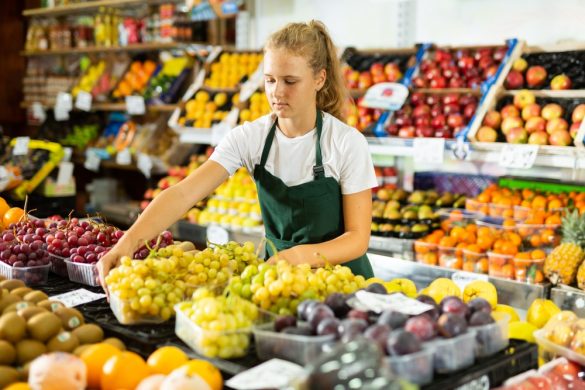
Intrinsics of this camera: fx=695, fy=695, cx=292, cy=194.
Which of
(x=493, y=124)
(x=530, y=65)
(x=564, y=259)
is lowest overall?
(x=564, y=259)

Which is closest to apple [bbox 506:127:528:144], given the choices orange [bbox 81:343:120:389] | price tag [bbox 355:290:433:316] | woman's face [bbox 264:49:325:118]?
woman's face [bbox 264:49:325:118]

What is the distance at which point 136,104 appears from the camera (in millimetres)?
6258

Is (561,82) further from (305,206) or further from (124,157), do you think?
(124,157)

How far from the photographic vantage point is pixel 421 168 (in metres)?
4.96

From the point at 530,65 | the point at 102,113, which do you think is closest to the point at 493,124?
the point at 530,65

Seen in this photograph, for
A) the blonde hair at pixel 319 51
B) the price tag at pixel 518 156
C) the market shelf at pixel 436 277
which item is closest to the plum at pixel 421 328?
the blonde hair at pixel 319 51

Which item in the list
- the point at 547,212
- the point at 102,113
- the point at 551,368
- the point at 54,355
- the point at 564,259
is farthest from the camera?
the point at 102,113

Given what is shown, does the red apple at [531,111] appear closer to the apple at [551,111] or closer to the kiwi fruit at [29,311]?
the apple at [551,111]

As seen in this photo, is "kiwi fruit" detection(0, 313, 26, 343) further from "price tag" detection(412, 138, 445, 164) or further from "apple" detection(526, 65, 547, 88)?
"apple" detection(526, 65, 547, 88)

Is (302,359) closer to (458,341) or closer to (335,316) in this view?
(335,316)

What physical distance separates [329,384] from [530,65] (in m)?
3.49

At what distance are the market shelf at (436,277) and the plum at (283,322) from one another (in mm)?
2126

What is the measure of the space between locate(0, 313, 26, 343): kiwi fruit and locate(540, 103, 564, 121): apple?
3196mm

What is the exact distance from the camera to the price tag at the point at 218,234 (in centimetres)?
493
